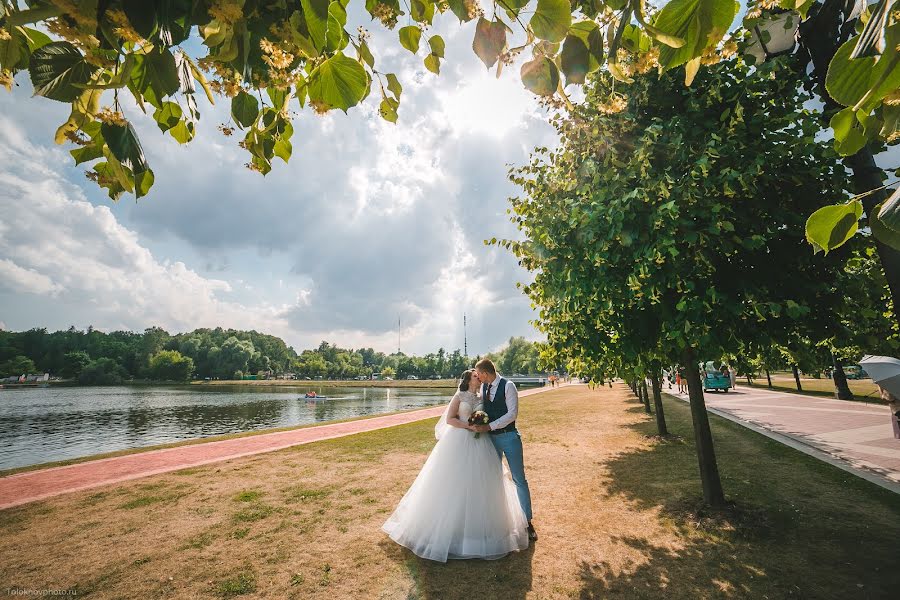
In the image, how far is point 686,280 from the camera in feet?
17.2

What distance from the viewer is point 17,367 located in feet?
355

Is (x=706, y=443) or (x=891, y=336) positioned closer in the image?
(x=891, y=336)

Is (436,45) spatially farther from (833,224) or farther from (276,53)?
(833,224)

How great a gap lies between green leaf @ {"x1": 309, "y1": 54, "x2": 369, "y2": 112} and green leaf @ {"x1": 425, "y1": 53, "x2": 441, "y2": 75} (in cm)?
88

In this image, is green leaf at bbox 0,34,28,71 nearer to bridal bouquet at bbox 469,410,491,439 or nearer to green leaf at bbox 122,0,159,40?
green leaf at bbox 122,0,159,40

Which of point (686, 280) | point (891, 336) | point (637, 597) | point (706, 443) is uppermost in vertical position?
point (686, 280)

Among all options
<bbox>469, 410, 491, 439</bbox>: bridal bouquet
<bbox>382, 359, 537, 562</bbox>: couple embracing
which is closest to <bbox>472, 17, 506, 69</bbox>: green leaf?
<bbox>382, 359, 537, 562</bbox>: couple embracing

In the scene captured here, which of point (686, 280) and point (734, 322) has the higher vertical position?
point (686, 280)

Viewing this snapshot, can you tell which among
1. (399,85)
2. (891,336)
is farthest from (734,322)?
(399,85)

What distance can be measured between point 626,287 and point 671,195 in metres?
1.33

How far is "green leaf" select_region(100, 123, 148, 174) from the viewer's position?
→ 1248 mm

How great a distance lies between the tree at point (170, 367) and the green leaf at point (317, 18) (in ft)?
433

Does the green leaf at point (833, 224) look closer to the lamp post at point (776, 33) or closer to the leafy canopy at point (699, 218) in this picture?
the leafy canopy at point (699, 218)

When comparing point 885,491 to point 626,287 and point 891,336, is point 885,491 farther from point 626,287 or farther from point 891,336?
point 626,287
